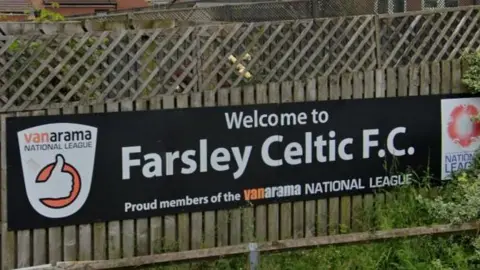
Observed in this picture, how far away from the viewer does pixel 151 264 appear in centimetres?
474

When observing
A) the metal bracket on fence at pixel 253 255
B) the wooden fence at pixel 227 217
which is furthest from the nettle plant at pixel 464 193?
the metal bracket on fence at pixel 253 255

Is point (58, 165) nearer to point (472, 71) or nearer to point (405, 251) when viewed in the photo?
point (405, 251)

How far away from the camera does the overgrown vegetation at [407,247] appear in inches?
230

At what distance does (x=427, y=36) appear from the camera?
7.29 metres

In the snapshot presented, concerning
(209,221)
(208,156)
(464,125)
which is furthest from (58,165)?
(464,125)

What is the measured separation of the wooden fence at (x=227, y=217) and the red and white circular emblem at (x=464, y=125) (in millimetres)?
222

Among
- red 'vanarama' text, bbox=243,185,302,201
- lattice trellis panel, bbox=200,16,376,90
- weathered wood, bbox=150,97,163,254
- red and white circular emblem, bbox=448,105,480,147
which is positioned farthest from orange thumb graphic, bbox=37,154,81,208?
red and white circular emblem, bbox=448,105,480,147

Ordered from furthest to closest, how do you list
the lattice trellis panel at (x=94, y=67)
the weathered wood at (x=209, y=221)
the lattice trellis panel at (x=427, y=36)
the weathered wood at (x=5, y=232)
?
1. the lattice trellis panel at (x=427, y=36)
2. the weathered wood at (x=209, y=221)
3. the lattice trellis panel at (x=94, y=67)
4. the weathered wood at (x=5, y=232)

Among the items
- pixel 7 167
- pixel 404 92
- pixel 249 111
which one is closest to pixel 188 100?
pixel 249 111

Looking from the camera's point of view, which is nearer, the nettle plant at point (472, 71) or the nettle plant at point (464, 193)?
the nettle plant at point (464, 193)

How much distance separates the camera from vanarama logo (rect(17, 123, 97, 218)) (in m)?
5.53

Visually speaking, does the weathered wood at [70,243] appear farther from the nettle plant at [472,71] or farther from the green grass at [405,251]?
the nettle plant at [472,71]

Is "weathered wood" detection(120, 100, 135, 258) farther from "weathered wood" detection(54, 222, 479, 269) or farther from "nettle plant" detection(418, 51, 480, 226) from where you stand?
"nettle plant" detection(418, 51, 480, 226)

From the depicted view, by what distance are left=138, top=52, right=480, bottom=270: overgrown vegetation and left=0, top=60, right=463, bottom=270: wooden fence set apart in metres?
0.25
